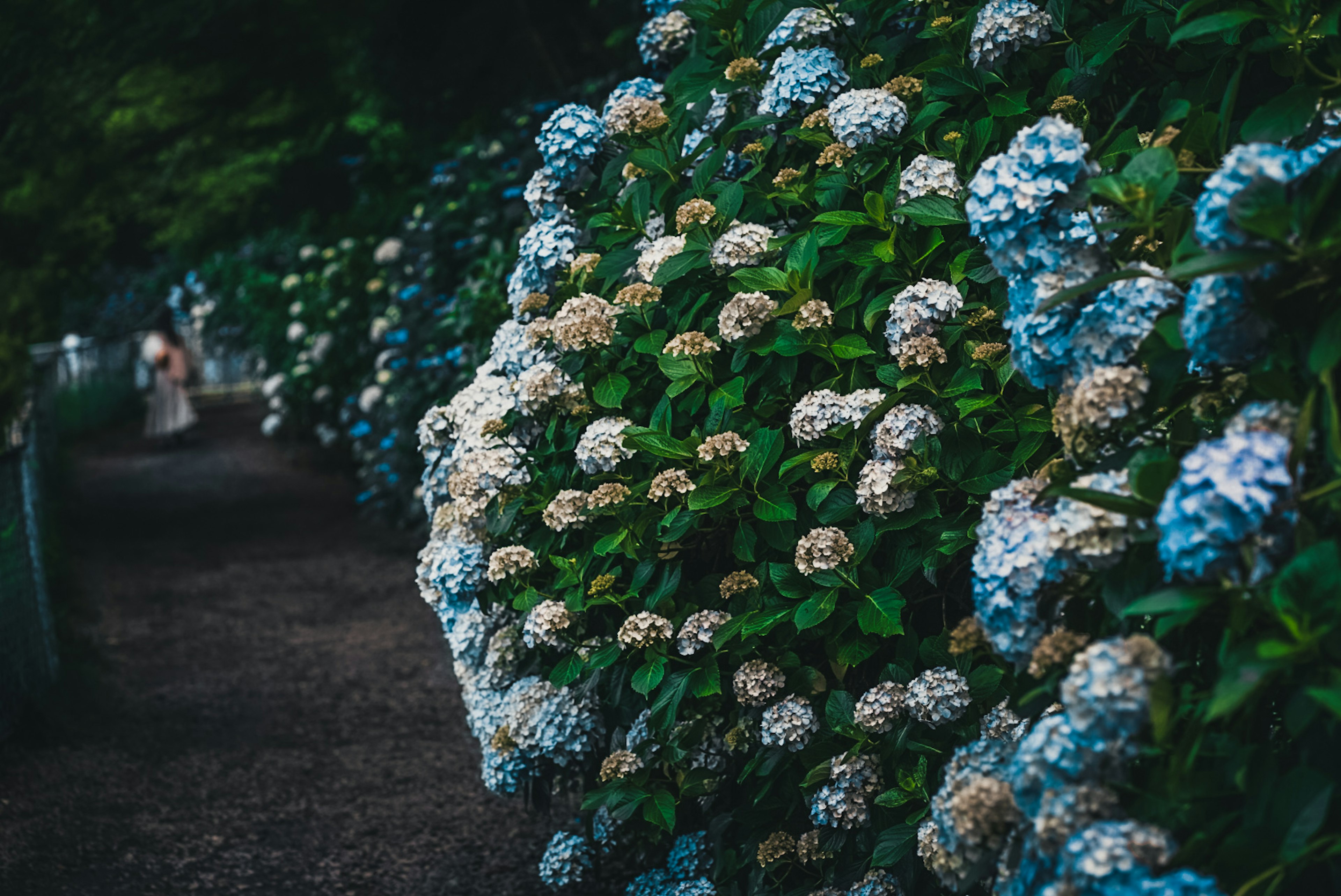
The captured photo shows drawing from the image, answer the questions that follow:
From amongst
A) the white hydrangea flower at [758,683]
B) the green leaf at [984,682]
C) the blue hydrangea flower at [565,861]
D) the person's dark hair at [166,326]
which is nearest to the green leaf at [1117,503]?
the green leaf at [984,682]

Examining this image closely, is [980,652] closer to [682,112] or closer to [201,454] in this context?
[682,112]

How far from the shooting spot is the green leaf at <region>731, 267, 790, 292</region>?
102 inches

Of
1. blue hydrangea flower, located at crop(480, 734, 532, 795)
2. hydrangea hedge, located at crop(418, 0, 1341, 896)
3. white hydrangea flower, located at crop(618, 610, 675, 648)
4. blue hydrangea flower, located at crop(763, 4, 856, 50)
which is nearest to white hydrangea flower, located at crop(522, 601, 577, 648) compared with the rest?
hydrangea hedge, located at crop(418, 0, 1341, 896)

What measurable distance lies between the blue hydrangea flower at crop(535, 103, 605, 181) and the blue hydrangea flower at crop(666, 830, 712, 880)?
1.74 m

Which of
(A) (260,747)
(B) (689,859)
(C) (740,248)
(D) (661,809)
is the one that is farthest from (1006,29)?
(A) (260,747)

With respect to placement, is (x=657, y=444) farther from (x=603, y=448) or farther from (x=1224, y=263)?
(x=1224, y=263)

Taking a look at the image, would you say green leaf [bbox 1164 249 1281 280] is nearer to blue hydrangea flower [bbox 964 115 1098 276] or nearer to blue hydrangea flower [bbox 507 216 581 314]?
blue hydrangea flower [bbox 964 115 1098 276]

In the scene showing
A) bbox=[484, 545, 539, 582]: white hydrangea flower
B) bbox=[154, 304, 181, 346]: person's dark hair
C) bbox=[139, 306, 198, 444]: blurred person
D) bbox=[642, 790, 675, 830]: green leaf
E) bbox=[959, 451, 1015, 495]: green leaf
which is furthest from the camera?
bbox=[154, 304, 181, 346]: person's dark hair

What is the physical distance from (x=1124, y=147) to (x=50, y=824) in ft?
13.3

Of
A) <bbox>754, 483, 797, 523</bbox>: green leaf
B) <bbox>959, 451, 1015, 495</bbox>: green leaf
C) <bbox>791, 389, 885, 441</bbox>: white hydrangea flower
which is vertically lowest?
<bbox>754, 483, 797, 523</bbox>: green leaf

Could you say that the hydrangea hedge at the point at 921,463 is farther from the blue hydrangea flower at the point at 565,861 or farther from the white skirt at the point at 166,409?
the white skirt at the point at 166,409

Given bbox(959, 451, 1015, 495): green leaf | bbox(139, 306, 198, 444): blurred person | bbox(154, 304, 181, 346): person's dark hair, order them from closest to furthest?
Result: 1. bbox(959, 451, 1015, 495): green leaf
2. bbox(139, 306, 198, 444): blurred person
3. bbox(154, 304, 181, 346): person's dark hair

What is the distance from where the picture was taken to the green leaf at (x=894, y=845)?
242cm

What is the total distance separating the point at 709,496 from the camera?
2.51m
